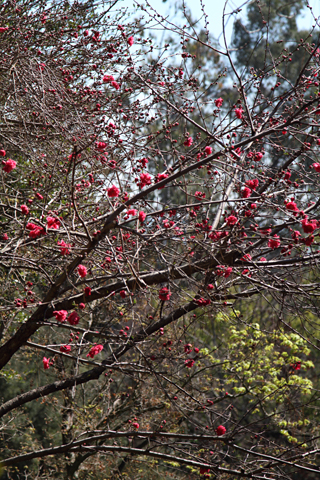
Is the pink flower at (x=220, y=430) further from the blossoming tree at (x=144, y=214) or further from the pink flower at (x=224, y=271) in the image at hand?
the pink flower at (x=224, y=271)

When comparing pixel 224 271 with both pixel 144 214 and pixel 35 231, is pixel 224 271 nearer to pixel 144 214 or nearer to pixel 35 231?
pixel 144 214

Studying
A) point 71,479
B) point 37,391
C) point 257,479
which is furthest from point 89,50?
point 71,479

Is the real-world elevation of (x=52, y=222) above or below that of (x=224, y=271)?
below

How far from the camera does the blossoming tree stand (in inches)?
120

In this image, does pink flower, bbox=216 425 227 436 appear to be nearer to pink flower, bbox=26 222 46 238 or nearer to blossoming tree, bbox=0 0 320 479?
blossoming tree, bbox=0 0 320 479


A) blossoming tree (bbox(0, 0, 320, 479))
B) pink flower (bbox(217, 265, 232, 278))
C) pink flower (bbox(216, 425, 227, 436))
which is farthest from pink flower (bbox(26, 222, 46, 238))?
pink flower (bbox(216, 425, 227, 436))

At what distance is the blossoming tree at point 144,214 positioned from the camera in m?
3.05

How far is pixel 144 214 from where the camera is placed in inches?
107

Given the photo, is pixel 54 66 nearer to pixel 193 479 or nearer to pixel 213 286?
pixel 213 286

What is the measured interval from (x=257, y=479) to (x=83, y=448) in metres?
1.70

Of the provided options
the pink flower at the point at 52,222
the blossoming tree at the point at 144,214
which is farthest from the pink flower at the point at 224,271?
the pink flower at the point at 52,222

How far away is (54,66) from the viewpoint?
4.99m

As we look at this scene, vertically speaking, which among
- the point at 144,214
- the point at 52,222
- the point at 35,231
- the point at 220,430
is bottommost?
the point at 220,430

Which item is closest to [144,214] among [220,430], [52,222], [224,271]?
[52,222]
